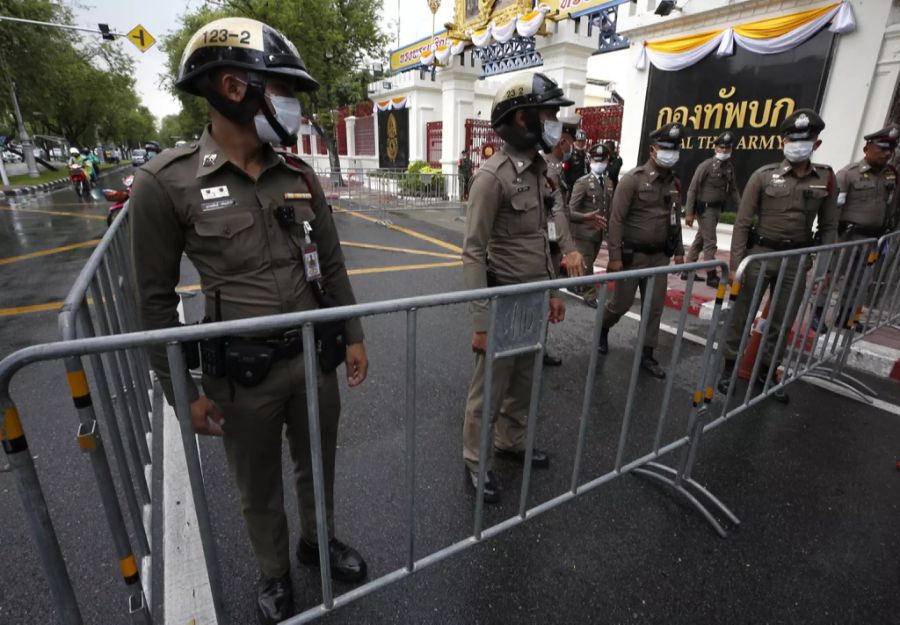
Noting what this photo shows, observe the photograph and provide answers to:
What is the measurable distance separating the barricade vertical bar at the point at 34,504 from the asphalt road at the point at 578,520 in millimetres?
828

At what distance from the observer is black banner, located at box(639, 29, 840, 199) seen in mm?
6840

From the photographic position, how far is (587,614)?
1.93 m

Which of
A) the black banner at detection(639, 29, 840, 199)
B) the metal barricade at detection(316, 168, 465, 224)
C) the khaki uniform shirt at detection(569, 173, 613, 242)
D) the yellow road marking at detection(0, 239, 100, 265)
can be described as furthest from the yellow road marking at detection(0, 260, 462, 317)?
the metal barricade at detection(316, 168, 465, 224)

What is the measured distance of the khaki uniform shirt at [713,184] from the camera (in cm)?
656

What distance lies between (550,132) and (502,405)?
59.1 inches

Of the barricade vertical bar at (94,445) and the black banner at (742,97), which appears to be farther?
the black banner at (742,97)

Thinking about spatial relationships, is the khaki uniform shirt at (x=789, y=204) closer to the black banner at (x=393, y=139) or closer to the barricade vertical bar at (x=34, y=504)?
the barricade vertical bar at (x=34, y=504)

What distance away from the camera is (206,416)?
157cm

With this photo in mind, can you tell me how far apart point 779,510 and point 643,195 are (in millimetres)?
2408

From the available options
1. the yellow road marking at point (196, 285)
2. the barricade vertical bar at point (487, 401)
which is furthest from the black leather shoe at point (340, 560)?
the yellow road marking at point (196, 285)

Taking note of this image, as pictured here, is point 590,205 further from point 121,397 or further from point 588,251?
point 121,397

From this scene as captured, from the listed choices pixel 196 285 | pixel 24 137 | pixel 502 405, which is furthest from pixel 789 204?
pixel 24 137

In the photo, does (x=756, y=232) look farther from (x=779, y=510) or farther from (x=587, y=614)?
(x=587, y=614)

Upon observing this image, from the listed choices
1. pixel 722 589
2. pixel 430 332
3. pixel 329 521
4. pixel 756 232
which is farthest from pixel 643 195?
pixel 329 521
